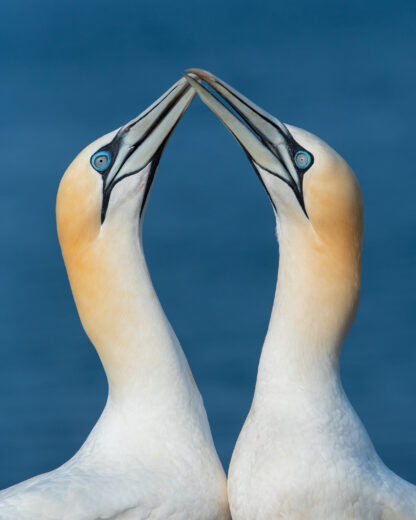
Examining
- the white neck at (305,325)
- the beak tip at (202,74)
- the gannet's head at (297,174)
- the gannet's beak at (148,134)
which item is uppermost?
the beak tip at (202,74)

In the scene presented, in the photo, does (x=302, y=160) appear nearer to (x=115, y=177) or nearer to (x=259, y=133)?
(x=259, y=133)

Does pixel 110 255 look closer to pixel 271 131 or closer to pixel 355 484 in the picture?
pixel 271 131

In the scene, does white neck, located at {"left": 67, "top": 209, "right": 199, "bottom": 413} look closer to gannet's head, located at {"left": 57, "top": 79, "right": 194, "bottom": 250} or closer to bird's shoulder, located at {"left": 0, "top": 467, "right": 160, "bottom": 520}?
gannet's head, located at {"left": 57, "top": 79, "right": 194, "bottom": 250}

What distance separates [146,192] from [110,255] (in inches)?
16.4

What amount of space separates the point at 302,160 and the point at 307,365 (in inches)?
41.3

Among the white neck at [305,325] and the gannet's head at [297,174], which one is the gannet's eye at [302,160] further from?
the white neck at [305,325]

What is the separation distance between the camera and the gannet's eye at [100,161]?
6848 millimetres

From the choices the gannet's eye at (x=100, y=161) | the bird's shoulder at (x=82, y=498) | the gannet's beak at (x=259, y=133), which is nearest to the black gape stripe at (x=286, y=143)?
the gannet's beak at (x=259, y=133)

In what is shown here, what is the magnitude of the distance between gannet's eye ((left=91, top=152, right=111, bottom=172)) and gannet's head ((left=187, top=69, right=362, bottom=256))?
Result: 60cm

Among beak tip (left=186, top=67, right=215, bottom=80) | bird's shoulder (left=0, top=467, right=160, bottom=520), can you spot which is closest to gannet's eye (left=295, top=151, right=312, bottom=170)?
beak tip (left=186, top=67, right=215, bottom=80)


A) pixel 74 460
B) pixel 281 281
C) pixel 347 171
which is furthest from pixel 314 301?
pixel 74 460

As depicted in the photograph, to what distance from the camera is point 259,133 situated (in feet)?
22.5

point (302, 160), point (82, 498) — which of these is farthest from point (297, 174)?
point (82, 498)

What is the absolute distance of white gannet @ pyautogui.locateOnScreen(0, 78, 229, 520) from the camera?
6762 mm
